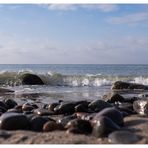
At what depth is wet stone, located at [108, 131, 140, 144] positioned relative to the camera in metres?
4.49

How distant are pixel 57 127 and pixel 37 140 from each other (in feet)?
2.21

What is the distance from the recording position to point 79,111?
717cm

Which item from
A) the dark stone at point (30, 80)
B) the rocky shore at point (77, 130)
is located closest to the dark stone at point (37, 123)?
the rocky shore at point (77, 130)

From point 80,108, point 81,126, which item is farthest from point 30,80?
point 81,126

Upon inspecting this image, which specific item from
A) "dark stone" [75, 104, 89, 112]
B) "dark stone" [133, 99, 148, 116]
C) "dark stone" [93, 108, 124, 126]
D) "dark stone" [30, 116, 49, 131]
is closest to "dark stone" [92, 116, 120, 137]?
"dark stone" [93, 108, 124, 126]

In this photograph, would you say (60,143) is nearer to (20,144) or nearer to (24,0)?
(20,144)

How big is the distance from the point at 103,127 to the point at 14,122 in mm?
1324

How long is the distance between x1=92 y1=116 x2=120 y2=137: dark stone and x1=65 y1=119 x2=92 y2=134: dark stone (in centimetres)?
12

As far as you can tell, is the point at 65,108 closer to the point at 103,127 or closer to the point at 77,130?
the point at 77,130

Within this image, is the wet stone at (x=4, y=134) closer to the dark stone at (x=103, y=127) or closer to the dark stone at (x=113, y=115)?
the dark stone at (x=103, y=127)

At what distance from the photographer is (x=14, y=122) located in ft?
18.0

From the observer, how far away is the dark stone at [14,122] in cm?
546

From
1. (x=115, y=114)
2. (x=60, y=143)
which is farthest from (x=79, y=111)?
(x=60, y=143)

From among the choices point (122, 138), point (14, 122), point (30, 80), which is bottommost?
point (122, 138)
